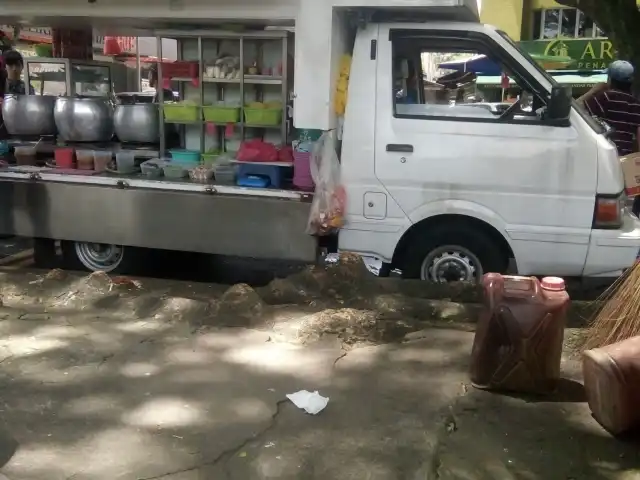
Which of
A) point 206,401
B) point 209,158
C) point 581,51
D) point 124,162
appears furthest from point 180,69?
point 581,51

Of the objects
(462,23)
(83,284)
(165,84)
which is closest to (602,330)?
(462,23)

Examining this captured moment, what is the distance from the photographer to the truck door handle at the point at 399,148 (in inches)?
191

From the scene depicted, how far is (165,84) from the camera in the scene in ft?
19.5

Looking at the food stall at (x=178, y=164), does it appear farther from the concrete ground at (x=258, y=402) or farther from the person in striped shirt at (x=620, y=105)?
the person in striped shirt at (x=620, y=105)

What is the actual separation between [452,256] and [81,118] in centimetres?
347

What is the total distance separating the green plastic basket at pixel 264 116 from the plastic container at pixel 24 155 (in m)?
1.99

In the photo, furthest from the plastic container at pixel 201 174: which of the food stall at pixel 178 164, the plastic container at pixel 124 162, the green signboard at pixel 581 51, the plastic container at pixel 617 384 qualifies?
the green signboard at pixel 581 51

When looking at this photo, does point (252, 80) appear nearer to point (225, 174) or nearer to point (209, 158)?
point (209, 158)

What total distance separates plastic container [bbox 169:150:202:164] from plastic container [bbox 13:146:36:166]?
4.24 ft

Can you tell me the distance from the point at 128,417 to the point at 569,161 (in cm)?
323

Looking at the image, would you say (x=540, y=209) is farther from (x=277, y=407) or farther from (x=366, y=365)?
(x=277, y=407)

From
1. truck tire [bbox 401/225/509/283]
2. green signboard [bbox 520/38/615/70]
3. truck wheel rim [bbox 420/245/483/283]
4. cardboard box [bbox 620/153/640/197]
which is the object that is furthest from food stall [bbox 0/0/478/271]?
green signboard [bbox 520/38/615/70]

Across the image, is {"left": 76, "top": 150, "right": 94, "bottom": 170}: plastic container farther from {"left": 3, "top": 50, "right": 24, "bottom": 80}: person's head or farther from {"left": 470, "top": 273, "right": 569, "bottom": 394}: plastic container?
{"left": 470, "top": 273, "right": 569, "bottom": 394}: plastic container

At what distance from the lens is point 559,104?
456 cm
